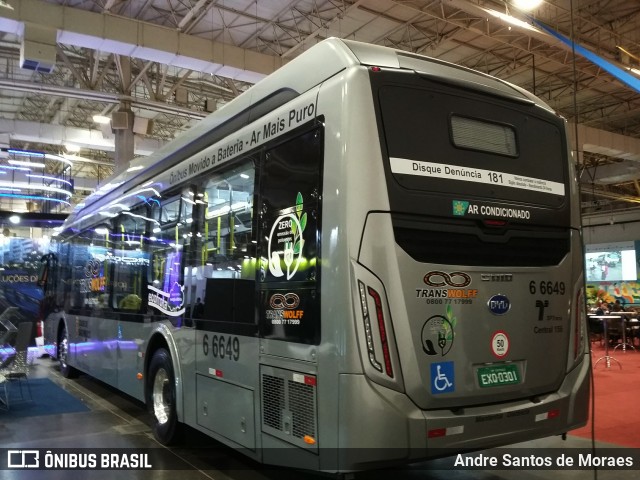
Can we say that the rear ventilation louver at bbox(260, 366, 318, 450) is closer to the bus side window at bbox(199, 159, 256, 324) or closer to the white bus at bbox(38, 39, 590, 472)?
the white bus at bbox(38, 39, 590, 472)

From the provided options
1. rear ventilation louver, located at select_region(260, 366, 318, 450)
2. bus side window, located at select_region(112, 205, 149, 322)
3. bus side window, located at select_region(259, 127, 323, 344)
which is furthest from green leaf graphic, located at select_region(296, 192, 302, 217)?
bus side window, located at select_region(112, 205, 149, 322)

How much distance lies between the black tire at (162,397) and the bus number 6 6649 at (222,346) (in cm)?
91

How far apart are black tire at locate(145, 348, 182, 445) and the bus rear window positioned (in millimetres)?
3591

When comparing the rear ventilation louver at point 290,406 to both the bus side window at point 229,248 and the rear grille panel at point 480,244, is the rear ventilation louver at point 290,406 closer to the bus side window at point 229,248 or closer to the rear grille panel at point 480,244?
the bus side window at point 229,248

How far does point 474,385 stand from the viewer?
11.5 ft

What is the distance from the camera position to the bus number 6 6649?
14.1 ft

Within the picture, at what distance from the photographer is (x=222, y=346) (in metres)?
4.52

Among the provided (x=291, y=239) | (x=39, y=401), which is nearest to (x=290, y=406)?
(x=291, y=239)

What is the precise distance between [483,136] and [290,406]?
7.56 feet

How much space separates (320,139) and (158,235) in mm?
3142

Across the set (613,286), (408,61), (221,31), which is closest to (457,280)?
(408,61)

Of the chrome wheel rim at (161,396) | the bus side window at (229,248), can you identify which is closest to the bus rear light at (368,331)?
the bus side window at (229,248)

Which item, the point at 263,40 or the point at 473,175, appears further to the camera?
the point at 263,40

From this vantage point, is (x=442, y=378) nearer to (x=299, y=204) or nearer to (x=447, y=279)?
(x=447, y=279)
